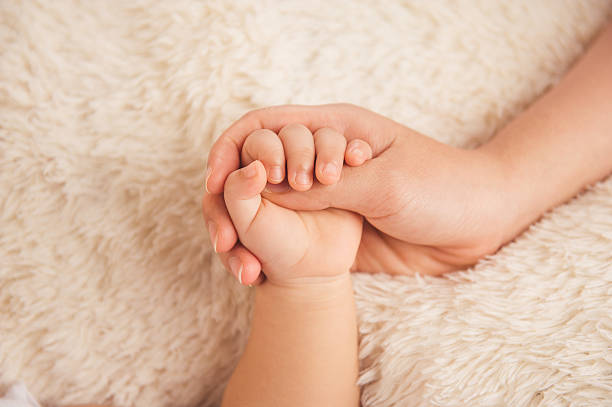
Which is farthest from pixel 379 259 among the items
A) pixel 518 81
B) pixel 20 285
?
pixel 20 285

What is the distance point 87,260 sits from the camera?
1.94 ft

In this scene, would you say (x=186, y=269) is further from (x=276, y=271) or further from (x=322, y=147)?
(x=322, y=147)

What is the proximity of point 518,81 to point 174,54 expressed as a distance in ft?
1.69

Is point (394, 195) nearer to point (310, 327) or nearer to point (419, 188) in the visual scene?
point (419, 188)

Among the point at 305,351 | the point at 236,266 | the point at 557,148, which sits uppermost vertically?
the point at 557,148

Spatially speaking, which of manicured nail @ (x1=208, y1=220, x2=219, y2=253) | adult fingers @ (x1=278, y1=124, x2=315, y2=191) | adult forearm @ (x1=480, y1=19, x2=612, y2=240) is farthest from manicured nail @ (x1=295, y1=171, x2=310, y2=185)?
adult forearm @ (x1=480, y1=19, x2=612, y2=240)

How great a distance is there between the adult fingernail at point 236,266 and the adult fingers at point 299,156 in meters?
0.11

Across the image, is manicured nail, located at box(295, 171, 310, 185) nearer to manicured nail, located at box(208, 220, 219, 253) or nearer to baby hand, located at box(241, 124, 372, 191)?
baby hand, located at box(241, 124, 372, 191)

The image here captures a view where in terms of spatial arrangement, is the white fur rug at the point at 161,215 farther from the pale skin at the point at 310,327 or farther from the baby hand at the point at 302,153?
the baby hand at the point at 302,153

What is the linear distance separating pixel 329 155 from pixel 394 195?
3.9 inches

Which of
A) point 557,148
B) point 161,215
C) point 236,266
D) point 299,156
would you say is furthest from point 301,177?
point 557,148

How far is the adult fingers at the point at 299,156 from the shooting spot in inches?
17.7

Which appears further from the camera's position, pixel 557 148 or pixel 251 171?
pixel 557 148

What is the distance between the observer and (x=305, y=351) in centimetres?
54
